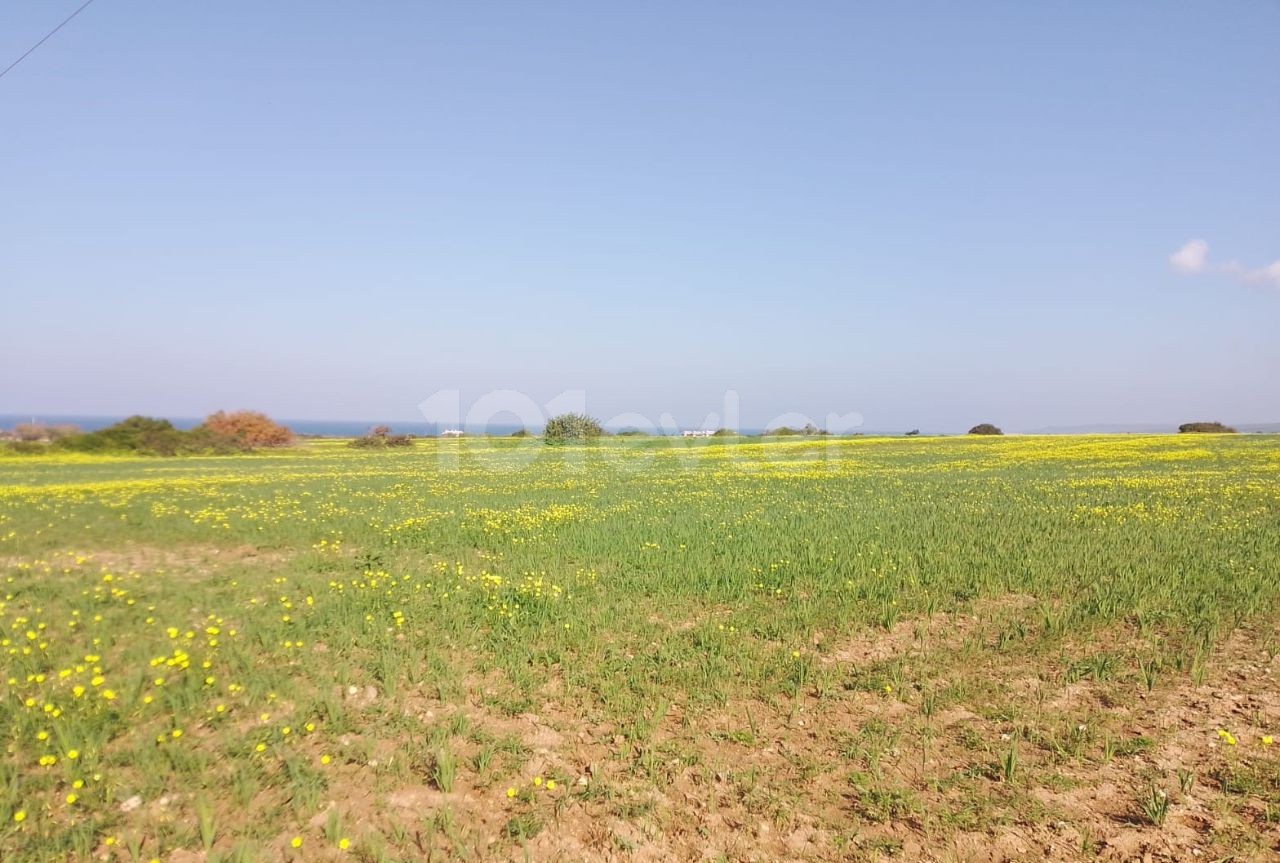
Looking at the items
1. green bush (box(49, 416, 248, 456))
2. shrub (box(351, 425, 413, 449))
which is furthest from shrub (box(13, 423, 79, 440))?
shrub (box(351, 425, 413, 449))

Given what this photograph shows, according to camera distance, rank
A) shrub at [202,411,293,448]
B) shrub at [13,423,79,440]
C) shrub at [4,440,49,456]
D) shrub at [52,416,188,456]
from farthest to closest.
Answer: shrub at [202,411,293,448], shrub at [13,423,79,440], shrub at [52,416,188,456], shrub at [4,440,49,456]

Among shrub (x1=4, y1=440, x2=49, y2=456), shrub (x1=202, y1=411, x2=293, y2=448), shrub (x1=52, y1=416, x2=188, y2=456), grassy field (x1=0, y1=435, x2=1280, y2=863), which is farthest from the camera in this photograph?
shrub (x1=202, y1=411, x2=293, y2=448)

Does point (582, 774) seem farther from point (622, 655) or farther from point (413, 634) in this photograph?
point (413, 634)

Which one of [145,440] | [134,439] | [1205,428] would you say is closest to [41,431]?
[134,439]

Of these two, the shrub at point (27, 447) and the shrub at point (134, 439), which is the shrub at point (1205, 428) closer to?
the shrub at point (134, 439)

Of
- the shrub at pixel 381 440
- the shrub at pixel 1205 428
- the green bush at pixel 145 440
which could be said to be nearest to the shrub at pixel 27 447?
the green bush at pixel 145 440

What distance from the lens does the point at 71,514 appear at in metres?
14.3

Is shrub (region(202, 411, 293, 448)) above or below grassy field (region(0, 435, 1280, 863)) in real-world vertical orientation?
above

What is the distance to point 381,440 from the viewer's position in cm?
6228

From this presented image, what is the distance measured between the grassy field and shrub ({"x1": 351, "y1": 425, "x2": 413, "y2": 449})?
51.7 meters

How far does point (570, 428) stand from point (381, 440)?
711 inches

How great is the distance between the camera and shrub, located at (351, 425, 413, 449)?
61375 millimetres

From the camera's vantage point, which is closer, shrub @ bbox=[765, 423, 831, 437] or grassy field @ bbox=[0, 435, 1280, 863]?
grassy field @ bbox=[0, 435, 1280, 863]

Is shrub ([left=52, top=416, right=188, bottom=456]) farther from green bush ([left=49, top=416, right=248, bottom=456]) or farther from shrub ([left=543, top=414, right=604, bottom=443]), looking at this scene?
shrub ([left=543, top=414, right=604, bottom=443])
